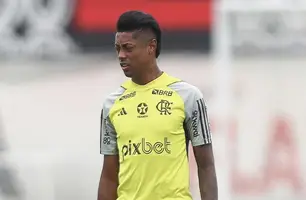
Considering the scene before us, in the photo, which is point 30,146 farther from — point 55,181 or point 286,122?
point 286,122

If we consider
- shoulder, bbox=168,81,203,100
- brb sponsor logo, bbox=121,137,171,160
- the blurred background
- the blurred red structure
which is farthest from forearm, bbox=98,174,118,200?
the blurred red structure

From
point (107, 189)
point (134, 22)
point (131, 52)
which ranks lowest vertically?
point (107, 189)

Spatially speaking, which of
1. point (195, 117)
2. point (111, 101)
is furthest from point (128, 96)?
point (195, 117)

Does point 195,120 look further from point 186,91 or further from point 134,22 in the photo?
point 134,22

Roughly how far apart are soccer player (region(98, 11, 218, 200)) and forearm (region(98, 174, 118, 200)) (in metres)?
0.07

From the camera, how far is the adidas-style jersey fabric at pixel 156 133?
5047 millimetres

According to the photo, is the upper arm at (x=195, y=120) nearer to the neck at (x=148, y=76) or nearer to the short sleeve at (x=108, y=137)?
the neck at (x=148, y=76)

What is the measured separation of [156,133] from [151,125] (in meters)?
0.04

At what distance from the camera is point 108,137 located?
5246mm

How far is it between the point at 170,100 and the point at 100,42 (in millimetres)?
8136

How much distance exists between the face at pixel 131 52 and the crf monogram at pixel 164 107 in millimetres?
168

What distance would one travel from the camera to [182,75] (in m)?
13.1

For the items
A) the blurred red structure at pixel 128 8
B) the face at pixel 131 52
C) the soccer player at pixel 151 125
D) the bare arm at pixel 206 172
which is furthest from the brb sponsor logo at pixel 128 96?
the blurred red structure at pixel 128 8

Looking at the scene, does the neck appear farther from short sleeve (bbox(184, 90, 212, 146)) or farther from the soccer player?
short sleeve (bbox(184, 90, 212, 146))
